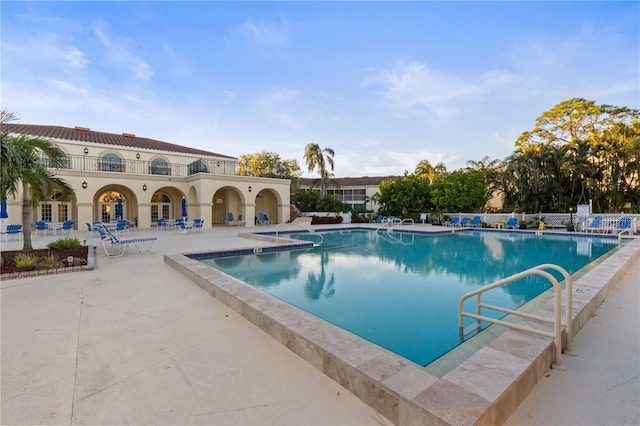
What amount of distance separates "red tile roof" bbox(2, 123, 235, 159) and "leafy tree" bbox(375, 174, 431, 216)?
1487cm

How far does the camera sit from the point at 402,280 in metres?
7.50

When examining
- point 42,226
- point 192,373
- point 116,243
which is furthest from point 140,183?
point 192,373

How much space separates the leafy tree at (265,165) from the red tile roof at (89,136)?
566 cm

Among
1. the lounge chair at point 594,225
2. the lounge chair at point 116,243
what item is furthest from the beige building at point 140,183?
the lounge chair at point 594,225

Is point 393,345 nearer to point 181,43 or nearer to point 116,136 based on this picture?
point 181,43

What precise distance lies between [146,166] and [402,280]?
933 inches

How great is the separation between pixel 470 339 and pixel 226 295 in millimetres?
3634

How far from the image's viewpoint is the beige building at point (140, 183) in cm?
2008

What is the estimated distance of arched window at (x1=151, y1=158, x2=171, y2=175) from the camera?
24703 mm

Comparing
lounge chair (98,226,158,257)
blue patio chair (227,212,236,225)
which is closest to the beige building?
blue patio chair (227,212,236,225)

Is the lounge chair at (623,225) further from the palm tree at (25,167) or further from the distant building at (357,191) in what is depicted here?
the palm tree at (25,167)

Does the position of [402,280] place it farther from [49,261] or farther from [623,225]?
[623,225]

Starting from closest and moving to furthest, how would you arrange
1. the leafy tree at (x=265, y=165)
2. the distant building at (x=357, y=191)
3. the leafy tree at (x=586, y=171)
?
the leafy tree at (x=586, y=171)
the leafy tree at (x=265, y=165)
the distant building at (x=357, y=191)

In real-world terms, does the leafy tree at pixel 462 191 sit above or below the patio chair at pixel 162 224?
above
